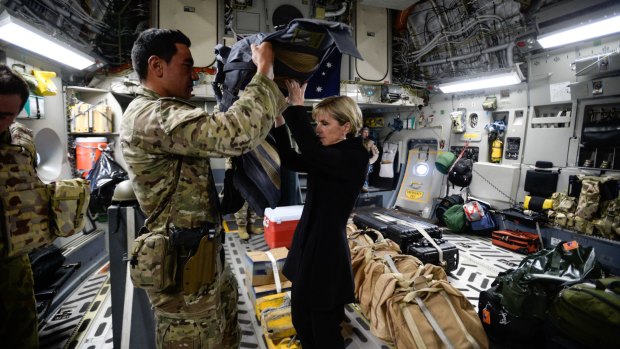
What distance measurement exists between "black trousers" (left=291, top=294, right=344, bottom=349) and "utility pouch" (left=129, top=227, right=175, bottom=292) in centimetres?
89

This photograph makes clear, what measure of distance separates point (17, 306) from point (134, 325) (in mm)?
774

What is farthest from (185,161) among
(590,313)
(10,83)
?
(590,313)

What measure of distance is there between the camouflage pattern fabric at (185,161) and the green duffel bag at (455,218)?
5.83m

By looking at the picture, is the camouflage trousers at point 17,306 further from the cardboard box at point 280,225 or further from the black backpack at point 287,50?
the cardboard box at point 280,225

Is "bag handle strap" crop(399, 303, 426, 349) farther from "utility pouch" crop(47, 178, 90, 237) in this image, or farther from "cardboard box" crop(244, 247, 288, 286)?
"utility pouch" crop(47, 178, 90, 237)

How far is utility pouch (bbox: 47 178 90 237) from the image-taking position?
2.03 meters

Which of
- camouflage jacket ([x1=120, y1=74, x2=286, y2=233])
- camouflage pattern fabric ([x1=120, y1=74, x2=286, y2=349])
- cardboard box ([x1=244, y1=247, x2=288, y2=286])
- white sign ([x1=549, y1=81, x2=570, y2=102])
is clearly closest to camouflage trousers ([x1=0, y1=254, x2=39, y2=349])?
camouflage pattern fabric ([x1=120, y1=74, x2=286, y2=349])

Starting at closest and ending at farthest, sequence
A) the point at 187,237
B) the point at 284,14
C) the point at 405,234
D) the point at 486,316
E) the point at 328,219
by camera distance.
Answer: the point at 187,237
the point at 328,219
the point at 486,316
the point at 405,234
the point at 284,14

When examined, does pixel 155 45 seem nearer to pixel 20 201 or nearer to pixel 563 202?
pixel 20 201

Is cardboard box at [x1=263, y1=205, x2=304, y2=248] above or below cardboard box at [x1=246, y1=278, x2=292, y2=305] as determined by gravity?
above

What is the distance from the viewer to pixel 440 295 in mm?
2598

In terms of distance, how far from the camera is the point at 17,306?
1.76m

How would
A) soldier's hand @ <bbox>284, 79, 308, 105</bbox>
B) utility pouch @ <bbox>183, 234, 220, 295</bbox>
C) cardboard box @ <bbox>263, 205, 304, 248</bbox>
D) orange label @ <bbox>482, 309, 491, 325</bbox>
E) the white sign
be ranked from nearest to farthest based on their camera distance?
utility pouch @ <bbox>183, 234, 220, 295</bbox> → soldier's hand @ <bbox>284, 79, 308, 105</bbox> → orange label @ <bbox>482, 309, 491, 325</bbox> → cardboard box @ <bbox>263, 205, 304, 248</bbox> → the white sign

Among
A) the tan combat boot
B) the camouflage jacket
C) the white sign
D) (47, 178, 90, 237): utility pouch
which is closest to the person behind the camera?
the camouflage jacket
